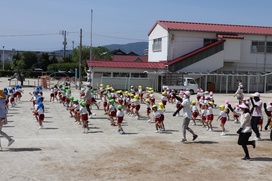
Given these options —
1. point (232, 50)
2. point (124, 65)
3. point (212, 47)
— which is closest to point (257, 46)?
point (232, 50)

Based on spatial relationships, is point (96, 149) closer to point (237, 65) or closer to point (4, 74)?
point (237, 65)

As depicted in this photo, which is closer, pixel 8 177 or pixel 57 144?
pixel 8 177

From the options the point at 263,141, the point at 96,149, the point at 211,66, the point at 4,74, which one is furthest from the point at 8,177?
the point at 4,74

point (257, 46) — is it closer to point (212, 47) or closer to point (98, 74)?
point (212, 47)

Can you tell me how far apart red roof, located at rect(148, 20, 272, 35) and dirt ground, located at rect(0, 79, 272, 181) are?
2805 centimetres

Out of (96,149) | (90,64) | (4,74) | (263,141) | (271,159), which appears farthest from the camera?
(4,74)

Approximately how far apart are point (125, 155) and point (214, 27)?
3669 centimetres

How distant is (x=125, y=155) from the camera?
34.3 feet

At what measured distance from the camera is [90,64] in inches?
1554

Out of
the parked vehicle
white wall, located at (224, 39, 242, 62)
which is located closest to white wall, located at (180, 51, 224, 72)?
white wall, located at (224, 39, 242, 62)

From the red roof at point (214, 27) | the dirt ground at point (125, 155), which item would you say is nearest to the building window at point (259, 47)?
the red roof at point (214, 27)

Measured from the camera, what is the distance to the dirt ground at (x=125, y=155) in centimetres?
857

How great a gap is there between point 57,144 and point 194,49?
33.2 m

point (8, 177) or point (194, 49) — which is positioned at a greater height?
point (194, 49)
